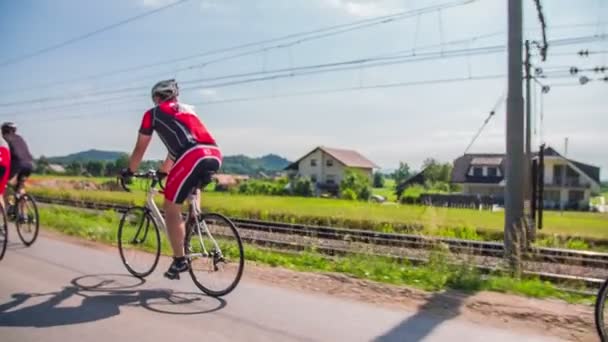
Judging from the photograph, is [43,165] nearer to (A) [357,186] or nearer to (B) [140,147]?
(A) [357,186]

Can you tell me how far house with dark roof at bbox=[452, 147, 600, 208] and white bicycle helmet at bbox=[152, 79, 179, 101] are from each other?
163 ft

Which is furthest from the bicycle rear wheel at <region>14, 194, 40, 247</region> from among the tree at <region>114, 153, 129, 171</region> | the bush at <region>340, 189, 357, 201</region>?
the bush at <region>340, 189, 357, 201</region>

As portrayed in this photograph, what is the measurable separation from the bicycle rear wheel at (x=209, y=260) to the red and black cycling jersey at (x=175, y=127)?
0.76m

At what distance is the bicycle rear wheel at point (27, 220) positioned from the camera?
768 centimetres

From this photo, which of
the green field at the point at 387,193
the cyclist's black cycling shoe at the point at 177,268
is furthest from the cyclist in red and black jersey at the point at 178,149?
the green field at the point at 387,193

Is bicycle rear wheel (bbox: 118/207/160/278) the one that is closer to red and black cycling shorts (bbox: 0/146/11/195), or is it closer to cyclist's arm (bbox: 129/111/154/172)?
cyclist's arm (bbox: 129/111/154/172)

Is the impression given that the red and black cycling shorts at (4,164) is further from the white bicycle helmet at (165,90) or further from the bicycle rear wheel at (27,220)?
the white bicycle helmet at (165,90)

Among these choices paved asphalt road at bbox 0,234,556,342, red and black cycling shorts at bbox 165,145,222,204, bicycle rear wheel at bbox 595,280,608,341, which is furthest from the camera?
red and black cycling shorts at bbox 165,145,222,204

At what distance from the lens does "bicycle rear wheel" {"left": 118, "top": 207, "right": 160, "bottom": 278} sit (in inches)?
224

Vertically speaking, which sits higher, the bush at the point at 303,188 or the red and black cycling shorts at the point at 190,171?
the bush at the point at 303,188

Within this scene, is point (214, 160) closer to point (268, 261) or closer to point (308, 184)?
point (268, 261)

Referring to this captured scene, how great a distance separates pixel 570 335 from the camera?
386cm

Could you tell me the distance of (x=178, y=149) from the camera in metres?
4.74

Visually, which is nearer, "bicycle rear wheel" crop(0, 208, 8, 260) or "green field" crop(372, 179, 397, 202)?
"bicycle rear wheel" crop(0, 208, 8, 260)
